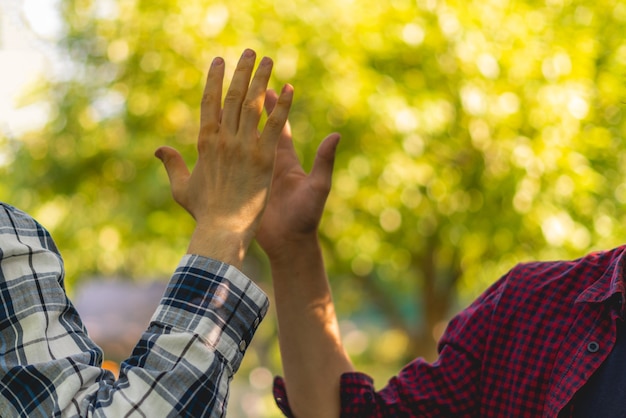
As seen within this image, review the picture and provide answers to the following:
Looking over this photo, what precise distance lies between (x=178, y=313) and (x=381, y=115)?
11.5 ft

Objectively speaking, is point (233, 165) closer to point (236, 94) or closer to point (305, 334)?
point (236, 94)

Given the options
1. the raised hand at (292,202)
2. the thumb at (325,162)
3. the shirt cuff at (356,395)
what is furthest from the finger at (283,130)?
the shirt cuff at (356,395)

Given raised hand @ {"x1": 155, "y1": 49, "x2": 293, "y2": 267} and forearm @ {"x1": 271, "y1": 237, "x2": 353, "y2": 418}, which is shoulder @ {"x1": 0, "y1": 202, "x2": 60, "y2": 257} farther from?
forearm @ {"x1": 271, "y1": 237, "x2": 353, "y2": 418}

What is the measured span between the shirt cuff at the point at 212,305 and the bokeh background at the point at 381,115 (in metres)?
2.88

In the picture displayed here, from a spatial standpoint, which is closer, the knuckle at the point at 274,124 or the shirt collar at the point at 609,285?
the knuckle at the point at 274,124

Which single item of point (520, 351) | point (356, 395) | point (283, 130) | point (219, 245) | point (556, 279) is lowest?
point (356, 395)

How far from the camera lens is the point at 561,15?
4551 millimetres

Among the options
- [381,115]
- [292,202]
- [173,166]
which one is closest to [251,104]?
[173,166]

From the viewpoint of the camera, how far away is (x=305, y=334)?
161cm

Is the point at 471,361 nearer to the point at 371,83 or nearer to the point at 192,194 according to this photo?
the point at 192,194

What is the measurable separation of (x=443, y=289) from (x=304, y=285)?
221 inches

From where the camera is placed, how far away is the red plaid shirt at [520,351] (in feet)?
4.43

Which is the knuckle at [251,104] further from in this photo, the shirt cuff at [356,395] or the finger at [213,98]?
the shirt cuff at [356,395]

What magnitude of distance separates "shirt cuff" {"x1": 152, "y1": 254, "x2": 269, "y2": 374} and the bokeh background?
2881 millimetres
